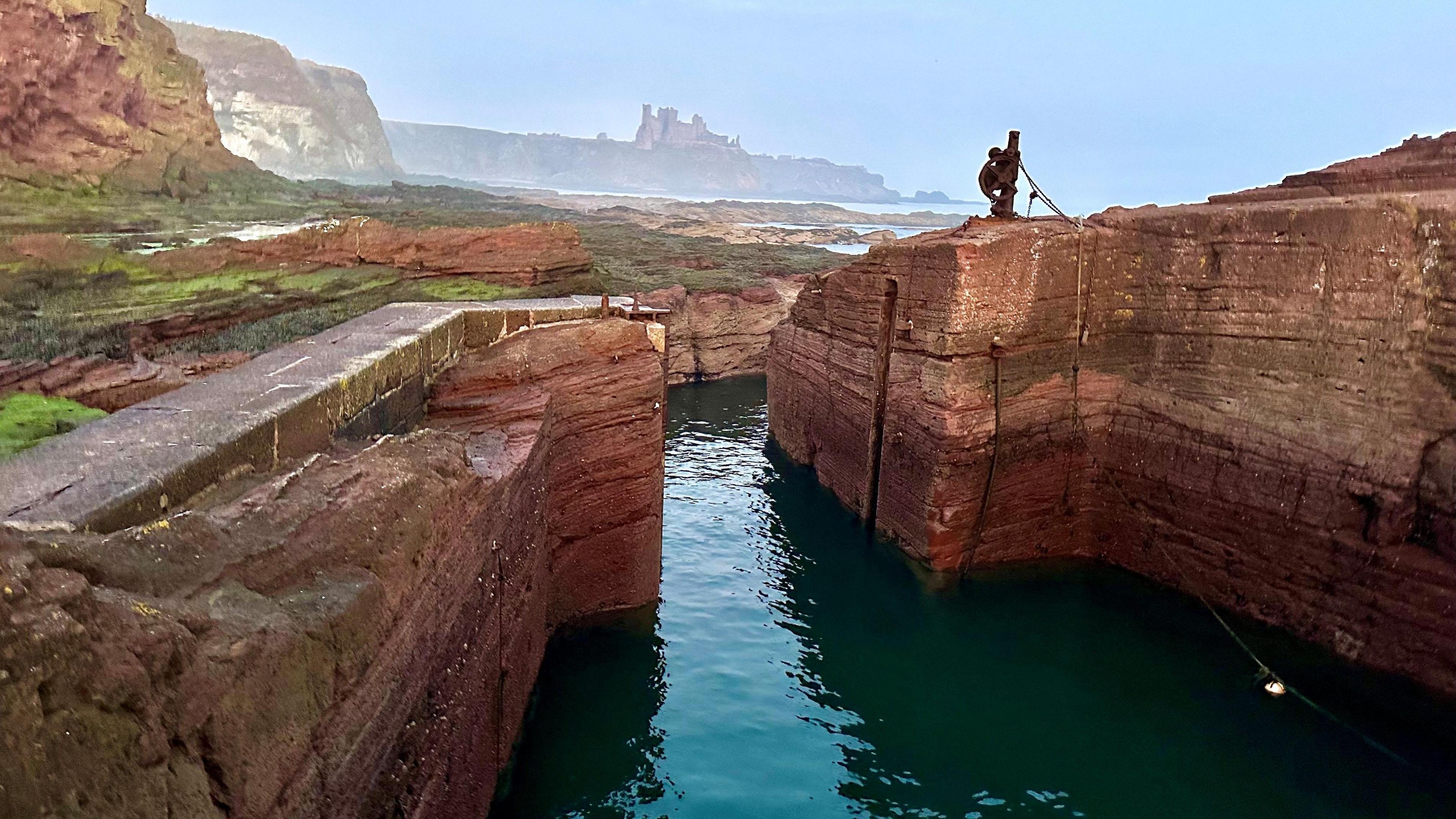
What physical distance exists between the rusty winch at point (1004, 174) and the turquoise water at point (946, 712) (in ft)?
17.3

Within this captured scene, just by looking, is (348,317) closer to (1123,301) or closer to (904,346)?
(904,346)

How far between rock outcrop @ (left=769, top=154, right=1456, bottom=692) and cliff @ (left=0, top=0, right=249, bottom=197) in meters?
29.8

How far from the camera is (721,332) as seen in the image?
2750cm

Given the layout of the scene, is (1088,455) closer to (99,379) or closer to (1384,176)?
(1384,176)

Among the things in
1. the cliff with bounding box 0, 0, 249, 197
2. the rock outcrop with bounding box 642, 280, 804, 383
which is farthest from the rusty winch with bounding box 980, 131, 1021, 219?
the cliff with bounding box 0, 0, 249, 197

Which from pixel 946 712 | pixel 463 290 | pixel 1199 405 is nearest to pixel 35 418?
pixel 946 712

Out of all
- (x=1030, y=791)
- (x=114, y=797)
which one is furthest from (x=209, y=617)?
(x=1030, y=791)

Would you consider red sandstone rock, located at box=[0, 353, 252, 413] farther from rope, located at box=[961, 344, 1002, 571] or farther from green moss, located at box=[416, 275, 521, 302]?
rope, located at box=[961, 344, 1002, 571]

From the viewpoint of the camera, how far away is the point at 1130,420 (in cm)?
1166

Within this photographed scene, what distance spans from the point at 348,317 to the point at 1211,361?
1056 cm

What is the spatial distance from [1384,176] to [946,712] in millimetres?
8965

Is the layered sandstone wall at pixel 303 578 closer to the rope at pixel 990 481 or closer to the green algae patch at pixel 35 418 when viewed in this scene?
the green algae patch at pixel 35 418

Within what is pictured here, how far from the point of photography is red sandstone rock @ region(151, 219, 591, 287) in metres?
15.0

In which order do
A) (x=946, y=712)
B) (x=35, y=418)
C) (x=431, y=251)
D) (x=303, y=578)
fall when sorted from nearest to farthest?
(x=303, y=578), (x=35, y=418), (x=946, y=712), (x=431, y=251)
